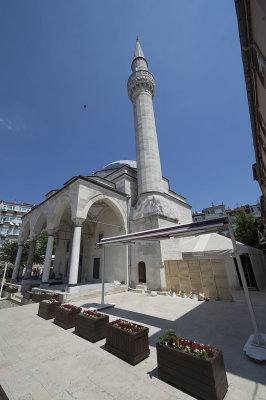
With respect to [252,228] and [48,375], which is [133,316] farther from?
[252,228]

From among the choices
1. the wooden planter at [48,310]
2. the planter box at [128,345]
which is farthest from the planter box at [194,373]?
the wooden planter at [48,310]

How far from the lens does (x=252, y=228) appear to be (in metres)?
18.2

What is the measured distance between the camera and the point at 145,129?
1670cm

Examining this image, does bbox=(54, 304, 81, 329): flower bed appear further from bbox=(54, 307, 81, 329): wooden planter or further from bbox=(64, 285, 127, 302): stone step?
bbox=(64, 285, 127, 302): stone step

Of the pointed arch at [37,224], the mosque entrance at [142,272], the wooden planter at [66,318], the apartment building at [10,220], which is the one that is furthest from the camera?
the apartment building at [10,220]

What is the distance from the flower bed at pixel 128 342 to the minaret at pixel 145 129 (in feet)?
37.7

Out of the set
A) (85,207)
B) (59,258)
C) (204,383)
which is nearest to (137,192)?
(85,207)

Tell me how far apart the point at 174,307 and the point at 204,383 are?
542cm

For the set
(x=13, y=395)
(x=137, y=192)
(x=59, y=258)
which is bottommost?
(x=13, y=395)

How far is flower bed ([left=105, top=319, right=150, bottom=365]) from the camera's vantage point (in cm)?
340

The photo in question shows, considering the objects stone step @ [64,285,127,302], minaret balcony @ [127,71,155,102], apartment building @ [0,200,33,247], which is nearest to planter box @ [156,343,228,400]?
stone step @ [64,285,127,302]

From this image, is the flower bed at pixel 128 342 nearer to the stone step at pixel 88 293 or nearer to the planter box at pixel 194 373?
the planter box at pixel 194 373

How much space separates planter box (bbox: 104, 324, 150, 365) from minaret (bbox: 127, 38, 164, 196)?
37.9 ft

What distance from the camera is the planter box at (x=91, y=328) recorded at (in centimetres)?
439
